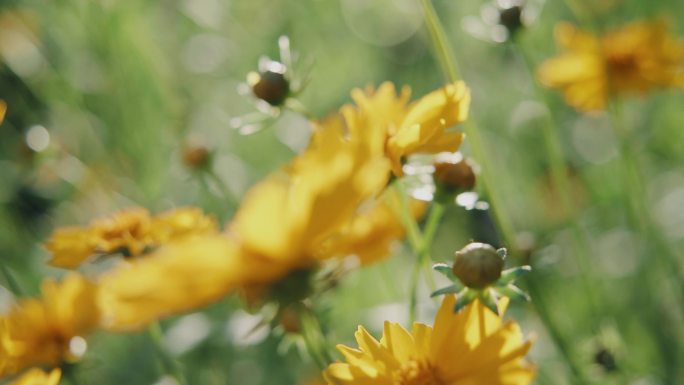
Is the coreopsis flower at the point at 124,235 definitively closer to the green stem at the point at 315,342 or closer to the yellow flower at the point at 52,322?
the yellow flower at the point at 52,322

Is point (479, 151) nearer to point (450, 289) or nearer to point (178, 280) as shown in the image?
point (450, 289)

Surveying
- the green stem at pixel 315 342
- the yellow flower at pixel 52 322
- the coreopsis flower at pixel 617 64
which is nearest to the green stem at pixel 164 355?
the yellow flower at pixel 52 322

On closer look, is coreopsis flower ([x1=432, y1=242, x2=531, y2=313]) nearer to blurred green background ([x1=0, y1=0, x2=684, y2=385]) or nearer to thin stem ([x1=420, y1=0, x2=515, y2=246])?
thin stem ([x1=420, y1=0, x2=515, y2=246])

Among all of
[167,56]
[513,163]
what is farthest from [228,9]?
[513,163]

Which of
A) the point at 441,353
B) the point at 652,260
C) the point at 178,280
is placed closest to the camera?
the point at 178,280

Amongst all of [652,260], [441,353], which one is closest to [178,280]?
[441,353]

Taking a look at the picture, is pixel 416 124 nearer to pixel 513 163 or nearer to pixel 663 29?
pixel 663 29
